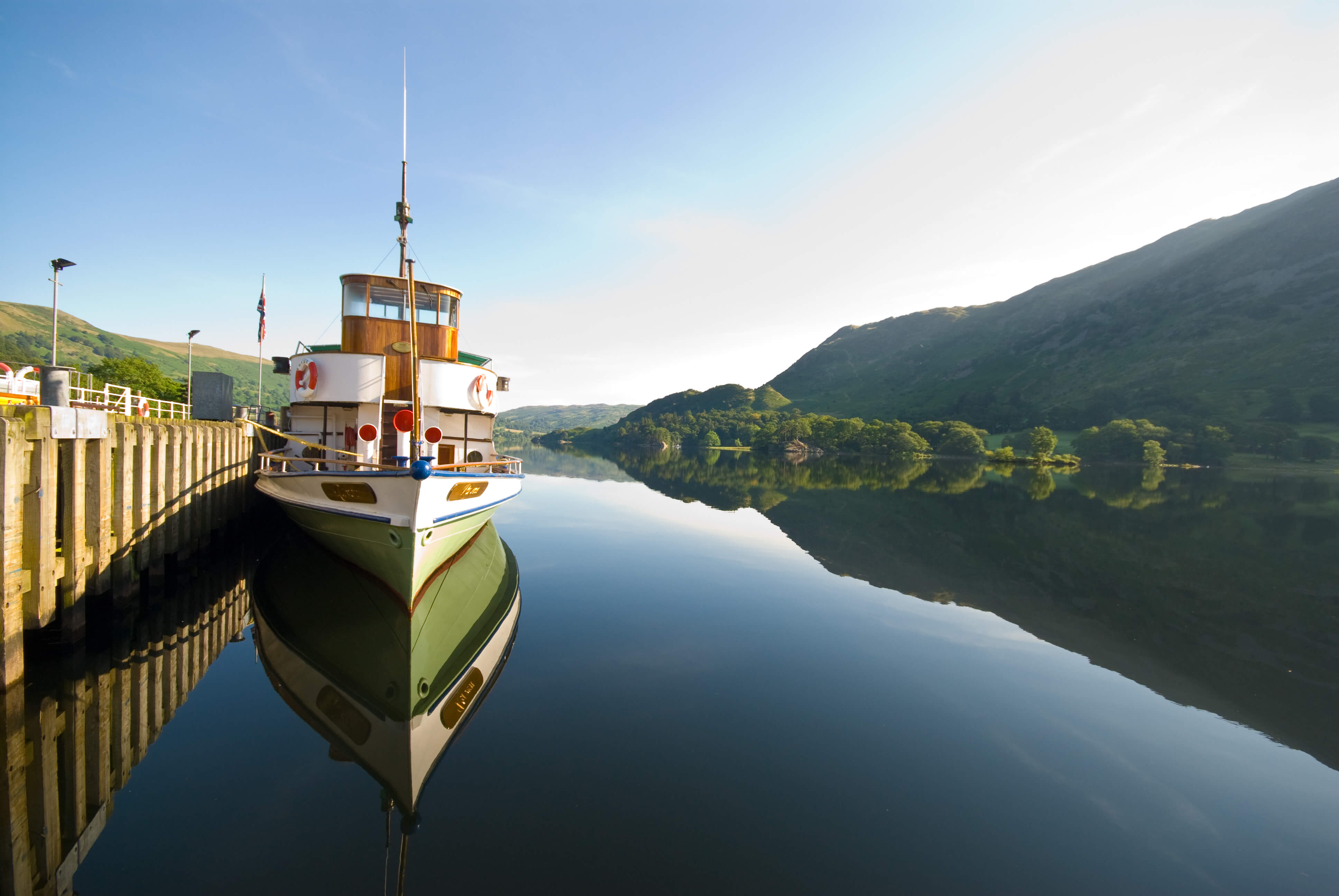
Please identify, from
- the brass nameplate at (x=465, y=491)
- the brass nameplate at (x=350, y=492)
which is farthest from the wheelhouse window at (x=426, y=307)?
the brass nameplate at (x=350, y=492)

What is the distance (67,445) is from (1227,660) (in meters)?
22.9

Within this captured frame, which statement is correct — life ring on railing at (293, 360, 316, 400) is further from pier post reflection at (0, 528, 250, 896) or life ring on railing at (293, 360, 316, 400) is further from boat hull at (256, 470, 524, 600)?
pier post reflection at (0, 528, 250, 896)

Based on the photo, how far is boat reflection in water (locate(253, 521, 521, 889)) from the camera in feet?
22.8

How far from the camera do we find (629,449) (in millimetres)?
153125

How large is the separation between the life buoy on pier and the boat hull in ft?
10.9

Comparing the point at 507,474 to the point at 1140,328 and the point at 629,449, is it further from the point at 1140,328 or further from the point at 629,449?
the point at 1140,328

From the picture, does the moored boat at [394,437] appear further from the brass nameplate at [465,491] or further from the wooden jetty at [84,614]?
the wooden jetty at [84,614]

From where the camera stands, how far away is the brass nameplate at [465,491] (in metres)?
11.0

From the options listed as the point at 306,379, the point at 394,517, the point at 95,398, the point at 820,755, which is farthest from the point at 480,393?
the point at 95,398

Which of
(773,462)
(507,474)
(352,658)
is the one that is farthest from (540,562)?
(773,462)

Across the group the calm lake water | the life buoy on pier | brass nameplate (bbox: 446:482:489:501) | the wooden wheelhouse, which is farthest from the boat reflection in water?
the wooden wheelhouse

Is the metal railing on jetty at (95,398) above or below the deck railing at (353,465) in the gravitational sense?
above

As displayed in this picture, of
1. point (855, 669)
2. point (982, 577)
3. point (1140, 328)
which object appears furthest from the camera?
point (1140, 328)

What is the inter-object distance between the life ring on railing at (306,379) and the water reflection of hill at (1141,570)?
17.3 metres
